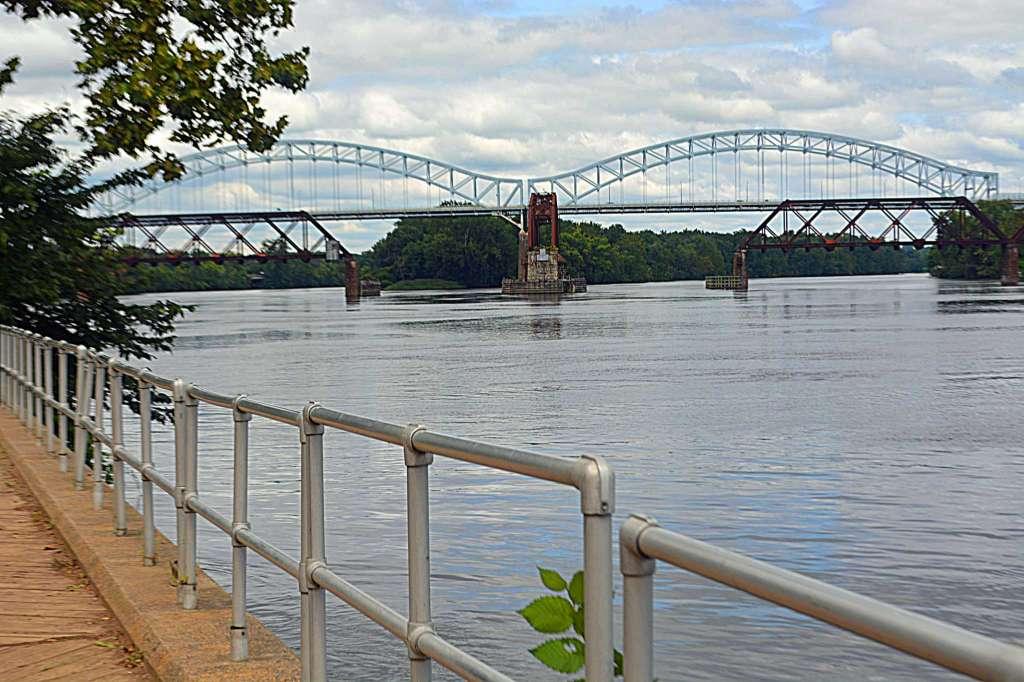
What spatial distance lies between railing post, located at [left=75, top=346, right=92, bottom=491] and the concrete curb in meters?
0.29

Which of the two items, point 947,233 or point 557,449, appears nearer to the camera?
point 557,449

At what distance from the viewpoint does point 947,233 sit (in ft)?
558

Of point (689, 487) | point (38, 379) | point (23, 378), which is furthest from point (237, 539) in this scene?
point (689, 487)

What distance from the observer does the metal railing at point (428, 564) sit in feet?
6.08

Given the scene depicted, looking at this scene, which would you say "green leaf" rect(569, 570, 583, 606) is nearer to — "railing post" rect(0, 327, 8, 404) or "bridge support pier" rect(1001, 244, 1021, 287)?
"railing post" rect(0, 327, 8, 404)

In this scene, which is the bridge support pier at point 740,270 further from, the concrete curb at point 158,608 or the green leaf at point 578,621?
the green leaf at point 578,621

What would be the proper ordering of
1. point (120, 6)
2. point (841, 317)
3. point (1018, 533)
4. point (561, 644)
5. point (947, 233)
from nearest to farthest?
point (561, 644) < point (120, 6) < point (1018, 533) < point (841, 317) < point (947, 233)

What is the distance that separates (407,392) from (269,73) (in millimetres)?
21439

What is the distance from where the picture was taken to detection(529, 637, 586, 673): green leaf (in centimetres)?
363

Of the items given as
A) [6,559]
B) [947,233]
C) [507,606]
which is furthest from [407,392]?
[947,233]

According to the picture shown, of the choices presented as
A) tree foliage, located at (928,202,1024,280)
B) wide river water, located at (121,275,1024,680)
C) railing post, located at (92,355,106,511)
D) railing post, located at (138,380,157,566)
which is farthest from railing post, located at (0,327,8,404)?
tree foliage, located at (928,202,1024,280)

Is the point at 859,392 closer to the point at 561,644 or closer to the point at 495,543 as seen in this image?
the point at 495,543

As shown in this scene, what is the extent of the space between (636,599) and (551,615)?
1173mm

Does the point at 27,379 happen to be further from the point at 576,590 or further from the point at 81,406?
the point at 576,590
